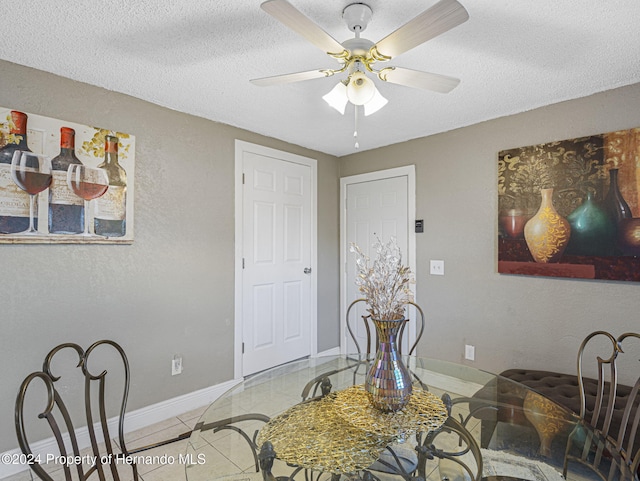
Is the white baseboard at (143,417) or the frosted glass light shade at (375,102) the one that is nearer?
the frosted glass light shade at (375,102)

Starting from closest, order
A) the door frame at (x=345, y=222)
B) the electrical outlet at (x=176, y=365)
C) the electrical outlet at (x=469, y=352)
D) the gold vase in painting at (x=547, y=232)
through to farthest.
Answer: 1. the gold vase in painting at (x=547, y=232)
2. the electrical outlet at (x=176, y=365)
3. the electrical outlet at (x=469, y=352)
4. the door frame at (x=345, y=222)

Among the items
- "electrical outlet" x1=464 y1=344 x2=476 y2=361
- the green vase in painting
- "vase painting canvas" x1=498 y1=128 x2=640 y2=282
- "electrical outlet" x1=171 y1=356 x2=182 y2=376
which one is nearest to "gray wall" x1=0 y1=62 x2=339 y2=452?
"electrical outlet" x1=171 y1=356 x2=182 y2=376

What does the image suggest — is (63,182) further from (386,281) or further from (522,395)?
(522,395)

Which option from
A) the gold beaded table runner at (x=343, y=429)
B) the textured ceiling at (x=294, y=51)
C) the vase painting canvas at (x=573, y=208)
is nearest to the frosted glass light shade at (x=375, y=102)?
the textured ceiling at (x=294, y=51)

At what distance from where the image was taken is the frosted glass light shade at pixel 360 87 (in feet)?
4.89

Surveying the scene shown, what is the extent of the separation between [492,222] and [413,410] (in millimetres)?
1931

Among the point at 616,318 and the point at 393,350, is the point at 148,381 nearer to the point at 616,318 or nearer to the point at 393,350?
the point at 393,350

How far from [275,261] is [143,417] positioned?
1.58 m

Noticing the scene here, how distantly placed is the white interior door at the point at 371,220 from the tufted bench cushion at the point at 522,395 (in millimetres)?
1151

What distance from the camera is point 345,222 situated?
3793 mm

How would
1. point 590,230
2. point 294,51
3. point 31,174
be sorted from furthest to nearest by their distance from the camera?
point 590,230 < point 31,174 < point 294,51

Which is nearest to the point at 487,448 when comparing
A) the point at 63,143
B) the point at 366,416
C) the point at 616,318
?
the point at 366,416

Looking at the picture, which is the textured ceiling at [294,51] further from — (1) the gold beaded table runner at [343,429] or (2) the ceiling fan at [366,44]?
(1) the gold beaded table runner at [343,429]

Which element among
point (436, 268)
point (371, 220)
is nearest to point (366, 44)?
A: point (436, 268)
